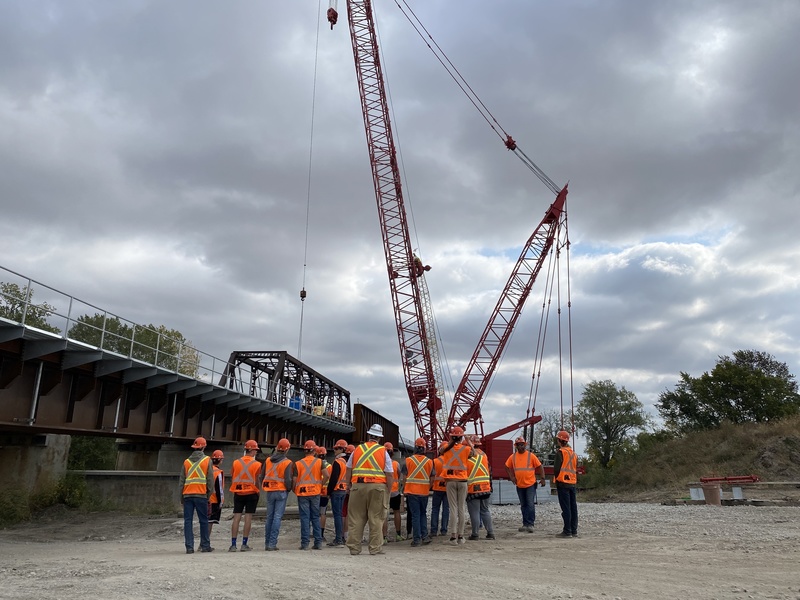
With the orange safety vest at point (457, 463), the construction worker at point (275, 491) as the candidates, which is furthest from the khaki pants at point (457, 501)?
the construction worker at point (275, 491)

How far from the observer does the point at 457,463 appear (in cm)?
1152

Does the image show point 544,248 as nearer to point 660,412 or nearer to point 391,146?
point 391,146

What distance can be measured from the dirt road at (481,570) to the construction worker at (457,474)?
0.49m

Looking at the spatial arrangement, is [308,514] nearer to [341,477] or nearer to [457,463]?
[341,477]

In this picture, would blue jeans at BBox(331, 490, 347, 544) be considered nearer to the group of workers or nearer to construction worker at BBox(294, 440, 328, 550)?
the group of workers

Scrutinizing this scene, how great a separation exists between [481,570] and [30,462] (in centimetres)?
2067

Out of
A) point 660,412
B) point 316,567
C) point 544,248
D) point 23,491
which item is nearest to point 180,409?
point 23,491

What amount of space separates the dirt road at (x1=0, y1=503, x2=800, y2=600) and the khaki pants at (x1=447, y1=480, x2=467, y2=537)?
0.37 m

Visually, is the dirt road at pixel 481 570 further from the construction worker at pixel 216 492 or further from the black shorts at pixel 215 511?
the black shorts at pixel 215 511

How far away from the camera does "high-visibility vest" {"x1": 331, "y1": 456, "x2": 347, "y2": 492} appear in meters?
11.9

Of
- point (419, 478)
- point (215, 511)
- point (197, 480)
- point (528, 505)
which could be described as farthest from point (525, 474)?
point (215, 511)

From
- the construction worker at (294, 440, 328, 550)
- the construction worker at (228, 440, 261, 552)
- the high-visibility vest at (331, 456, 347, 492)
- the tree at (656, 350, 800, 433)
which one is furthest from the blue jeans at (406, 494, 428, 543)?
the tree at (656, 350, 800, 433)

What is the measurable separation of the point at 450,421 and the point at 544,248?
13.7 metres

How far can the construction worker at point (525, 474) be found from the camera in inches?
A: 506
